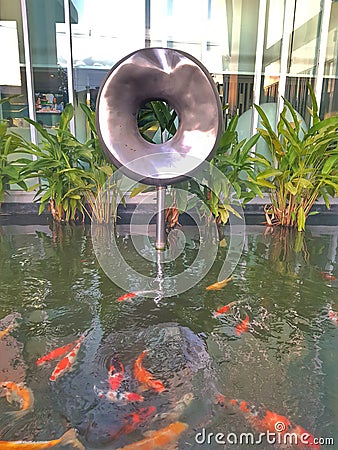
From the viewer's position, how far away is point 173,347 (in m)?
1.27

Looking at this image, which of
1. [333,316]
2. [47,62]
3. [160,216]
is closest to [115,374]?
[333,316]

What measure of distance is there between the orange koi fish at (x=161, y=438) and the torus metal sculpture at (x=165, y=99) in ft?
3.66

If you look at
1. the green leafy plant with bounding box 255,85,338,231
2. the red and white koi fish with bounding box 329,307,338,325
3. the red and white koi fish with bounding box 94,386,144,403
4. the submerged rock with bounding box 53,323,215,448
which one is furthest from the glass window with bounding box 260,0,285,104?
the red and white koi fish with bounding box 94,386,144,403

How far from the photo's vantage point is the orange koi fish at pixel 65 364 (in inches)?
43.8

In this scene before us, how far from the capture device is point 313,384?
42.8 inches

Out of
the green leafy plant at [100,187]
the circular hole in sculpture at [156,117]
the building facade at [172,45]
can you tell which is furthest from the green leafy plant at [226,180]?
the building facade at [172,45]

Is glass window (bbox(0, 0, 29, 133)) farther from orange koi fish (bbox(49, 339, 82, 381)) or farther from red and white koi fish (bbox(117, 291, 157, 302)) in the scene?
orange koi fish (bbox(49, 339, 82, 381))

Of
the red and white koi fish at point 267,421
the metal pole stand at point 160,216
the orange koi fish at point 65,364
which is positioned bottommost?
the red and white koi fish at point 267,421

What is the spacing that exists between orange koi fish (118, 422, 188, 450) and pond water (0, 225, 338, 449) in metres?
0.01

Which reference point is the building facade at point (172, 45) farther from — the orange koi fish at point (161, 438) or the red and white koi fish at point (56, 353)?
the orange koi fish at point (161, 438)

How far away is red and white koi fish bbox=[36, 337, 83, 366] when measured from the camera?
3.87ft

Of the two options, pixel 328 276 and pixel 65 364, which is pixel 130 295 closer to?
pixel 65 364

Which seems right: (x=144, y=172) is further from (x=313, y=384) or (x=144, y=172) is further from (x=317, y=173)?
(x=317, y=173)

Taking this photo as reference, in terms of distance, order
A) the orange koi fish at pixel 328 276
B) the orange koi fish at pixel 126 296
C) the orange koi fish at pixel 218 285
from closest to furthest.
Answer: the orange koi fish at pixel 126 296 → the orange koi fish at pixel 218 285 → the orange koi fish at pixel 328 276
